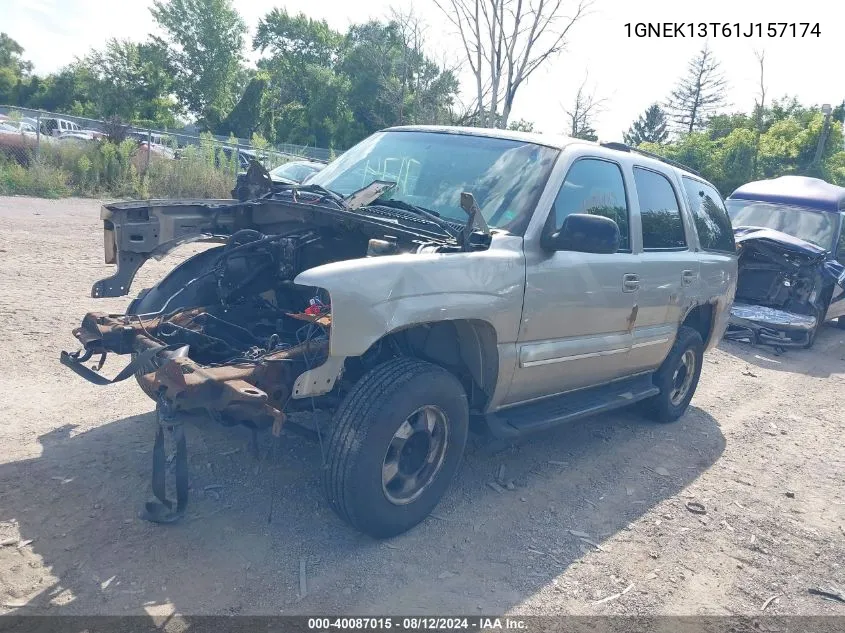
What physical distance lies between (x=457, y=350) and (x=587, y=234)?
951mm

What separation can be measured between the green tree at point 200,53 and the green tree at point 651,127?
1450 inches

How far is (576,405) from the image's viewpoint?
15.0ft

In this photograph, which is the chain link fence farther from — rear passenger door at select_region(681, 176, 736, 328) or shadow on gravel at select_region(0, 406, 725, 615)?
shadow on gravel at select_region(0, 406, 725, 615)

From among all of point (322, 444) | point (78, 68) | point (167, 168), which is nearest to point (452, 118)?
point (167, 168)

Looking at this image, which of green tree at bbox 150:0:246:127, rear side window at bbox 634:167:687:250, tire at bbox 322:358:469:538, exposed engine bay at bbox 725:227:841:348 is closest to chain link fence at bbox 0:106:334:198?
exposed engine bay at bbox 725:227:841:348

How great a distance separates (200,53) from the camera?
48688 millimetres

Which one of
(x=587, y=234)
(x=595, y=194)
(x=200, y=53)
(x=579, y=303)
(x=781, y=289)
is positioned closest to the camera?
(x=587, y=234)

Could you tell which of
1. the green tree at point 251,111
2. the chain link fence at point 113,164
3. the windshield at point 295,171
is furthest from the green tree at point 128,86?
the windshield at point 295,171

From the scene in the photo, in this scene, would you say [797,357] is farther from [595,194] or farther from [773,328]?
[595,194]

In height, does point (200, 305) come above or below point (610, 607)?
above

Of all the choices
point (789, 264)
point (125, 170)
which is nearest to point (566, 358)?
point (789, 264)

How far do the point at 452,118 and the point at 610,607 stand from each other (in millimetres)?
19086

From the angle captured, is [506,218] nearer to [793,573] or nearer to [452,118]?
[793,573]

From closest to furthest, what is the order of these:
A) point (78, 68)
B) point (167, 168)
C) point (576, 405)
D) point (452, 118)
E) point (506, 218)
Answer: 1. point (506, 218)
2. point (576, 405)
3. point (167, 168)
4. point (452, 118)
5. point (78, 68)
